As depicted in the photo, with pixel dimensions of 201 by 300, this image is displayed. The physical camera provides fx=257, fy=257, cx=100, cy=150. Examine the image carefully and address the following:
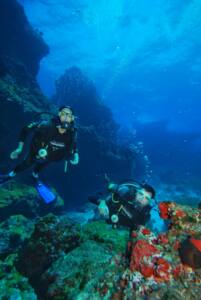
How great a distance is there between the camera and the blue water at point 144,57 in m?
21.1

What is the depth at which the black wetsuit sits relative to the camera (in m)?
6.62

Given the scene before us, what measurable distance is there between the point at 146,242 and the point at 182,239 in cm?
48

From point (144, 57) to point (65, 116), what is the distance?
2432 cm

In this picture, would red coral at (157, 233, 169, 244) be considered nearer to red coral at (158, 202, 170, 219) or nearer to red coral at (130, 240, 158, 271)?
red coral at (130, 240, 158, 271)

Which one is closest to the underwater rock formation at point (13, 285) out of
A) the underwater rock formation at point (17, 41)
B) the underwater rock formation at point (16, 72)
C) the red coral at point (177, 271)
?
the red coral at point (177, 271)

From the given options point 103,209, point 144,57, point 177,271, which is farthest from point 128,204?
point 144,57

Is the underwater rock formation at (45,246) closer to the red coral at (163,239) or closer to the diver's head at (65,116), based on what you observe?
the diver's head at (65,116)

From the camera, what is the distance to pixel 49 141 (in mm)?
6598

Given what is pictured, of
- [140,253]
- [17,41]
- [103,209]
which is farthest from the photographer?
[17,41]

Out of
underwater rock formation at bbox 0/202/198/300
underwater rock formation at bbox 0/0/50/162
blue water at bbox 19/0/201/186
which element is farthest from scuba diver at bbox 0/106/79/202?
blue water at bbox 19/0/201/186

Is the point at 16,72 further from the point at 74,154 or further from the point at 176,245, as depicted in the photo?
the point at 176,245

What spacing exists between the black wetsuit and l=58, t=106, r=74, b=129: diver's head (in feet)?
0.55

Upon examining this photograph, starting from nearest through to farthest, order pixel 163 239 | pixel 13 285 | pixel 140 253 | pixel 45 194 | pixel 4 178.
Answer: pixel 140 253, pixel 163 239, pixel 13 285, pixel 45 194, pixel 4 178

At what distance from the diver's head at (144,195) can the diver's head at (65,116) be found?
2438 mm
